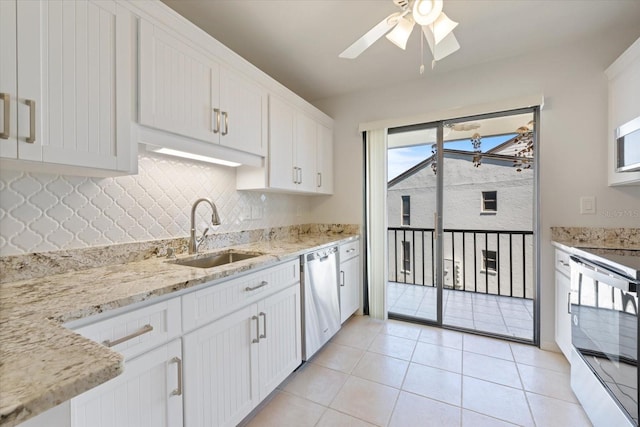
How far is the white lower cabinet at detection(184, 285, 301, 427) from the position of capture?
3.96ft

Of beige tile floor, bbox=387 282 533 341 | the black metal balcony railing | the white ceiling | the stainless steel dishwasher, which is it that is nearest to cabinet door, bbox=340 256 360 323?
the stainless steel dishwasher

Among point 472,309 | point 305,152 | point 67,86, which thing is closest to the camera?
point 67,86

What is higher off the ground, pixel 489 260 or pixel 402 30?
pixel 402 30

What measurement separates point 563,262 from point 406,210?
2366 millimetres

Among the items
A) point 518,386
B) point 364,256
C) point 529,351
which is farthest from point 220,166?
point 529,351

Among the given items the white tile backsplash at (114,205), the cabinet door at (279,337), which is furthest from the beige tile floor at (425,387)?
the white tile backsplash at (114,205)

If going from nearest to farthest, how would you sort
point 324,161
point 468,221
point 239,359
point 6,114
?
point 6,114 < point 239,359 < point 324,161 < point 468,221

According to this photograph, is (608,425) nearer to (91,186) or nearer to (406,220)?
(91,186)

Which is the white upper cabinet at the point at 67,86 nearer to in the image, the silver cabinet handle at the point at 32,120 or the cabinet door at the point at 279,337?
the silver cabinet handle at the point at 32,120

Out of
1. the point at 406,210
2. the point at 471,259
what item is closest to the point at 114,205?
the point at 406,210

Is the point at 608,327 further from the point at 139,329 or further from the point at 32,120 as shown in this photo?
the point at 32,120

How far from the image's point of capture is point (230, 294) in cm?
137

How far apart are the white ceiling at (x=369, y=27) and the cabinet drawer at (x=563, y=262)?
1679 millimetres

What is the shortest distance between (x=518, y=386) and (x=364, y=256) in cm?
163
